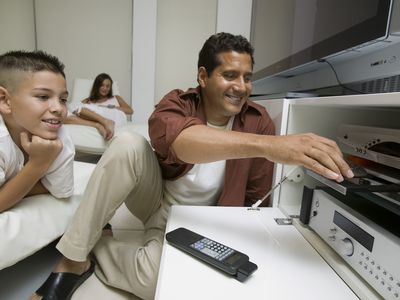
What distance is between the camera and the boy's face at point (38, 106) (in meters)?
0.78

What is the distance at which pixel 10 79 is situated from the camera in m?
0.78

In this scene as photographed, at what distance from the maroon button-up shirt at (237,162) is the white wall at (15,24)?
2.83m

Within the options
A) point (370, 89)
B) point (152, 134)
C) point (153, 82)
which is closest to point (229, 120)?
point (152, 134)

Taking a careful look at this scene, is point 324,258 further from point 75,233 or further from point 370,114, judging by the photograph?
point 75,233

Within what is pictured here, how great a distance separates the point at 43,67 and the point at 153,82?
215cm

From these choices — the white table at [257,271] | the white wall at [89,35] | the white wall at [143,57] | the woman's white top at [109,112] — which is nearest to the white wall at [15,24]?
the white wall at [89,35]

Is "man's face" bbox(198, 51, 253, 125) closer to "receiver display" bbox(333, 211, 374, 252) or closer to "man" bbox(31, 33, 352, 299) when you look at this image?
"man" bbox(31, 33, 352, 299)

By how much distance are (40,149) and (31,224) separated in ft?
0.67

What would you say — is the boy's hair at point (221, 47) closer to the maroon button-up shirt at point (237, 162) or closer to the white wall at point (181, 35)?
the maroon button-up shirt at point (237, 162)

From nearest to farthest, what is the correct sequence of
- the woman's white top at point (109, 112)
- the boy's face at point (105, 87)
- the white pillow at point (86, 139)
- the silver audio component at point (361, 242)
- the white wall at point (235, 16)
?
the silver audio component at point (361, 242) → the white pillow at point (86, 139) → the woman's white top at point (109, 112) → the boy's face at point (105, 87) → the white wall at point (235, 16)

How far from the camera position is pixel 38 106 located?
0.78 m

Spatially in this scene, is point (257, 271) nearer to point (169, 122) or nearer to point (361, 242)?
point (361, 242)

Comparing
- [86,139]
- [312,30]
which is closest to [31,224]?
[312,30]

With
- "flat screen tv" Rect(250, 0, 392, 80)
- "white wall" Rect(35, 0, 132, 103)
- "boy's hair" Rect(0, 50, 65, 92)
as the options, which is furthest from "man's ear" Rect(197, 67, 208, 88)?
"white wall" Rect(35, 0, 132, 103)
